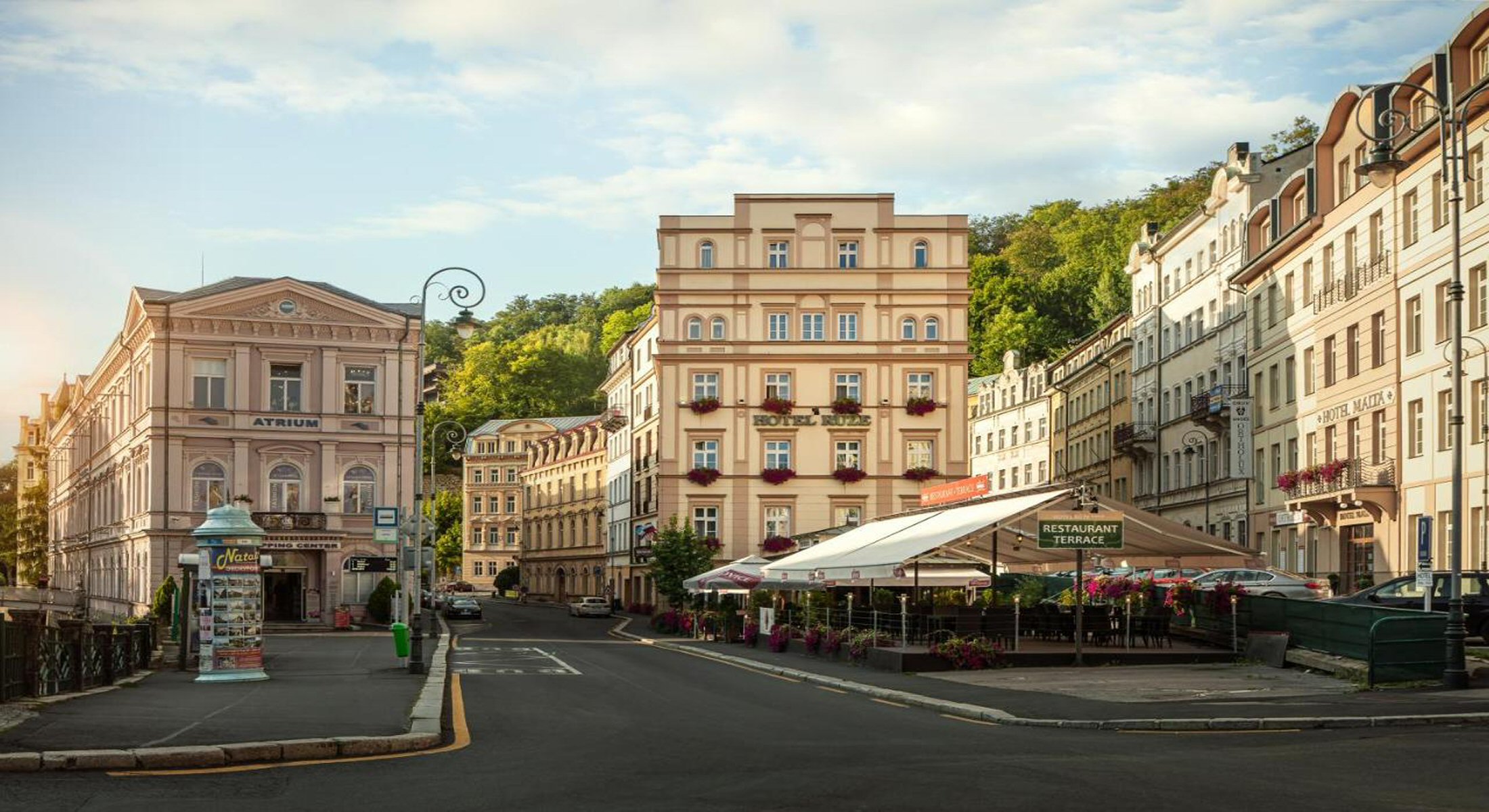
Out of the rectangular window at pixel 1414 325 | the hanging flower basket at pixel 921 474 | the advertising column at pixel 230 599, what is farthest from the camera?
the hanging flower basket at pixel 921 474

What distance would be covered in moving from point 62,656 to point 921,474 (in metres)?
58.2

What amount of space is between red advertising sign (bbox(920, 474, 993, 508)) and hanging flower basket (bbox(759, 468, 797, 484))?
3467cm

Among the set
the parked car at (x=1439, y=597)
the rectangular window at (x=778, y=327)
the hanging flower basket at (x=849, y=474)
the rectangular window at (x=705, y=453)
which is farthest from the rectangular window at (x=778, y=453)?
the parked car at (x=1439, y=597)

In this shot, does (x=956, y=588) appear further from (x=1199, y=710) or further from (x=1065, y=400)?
(x=1065, y=400)

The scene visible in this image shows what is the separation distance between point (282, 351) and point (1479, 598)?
50882mm

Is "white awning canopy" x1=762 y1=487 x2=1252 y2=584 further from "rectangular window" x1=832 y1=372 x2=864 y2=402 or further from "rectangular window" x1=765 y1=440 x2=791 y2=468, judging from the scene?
"rectangular window" x1=832 y1=372 x2=864 y2=402

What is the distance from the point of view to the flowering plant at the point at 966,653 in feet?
103

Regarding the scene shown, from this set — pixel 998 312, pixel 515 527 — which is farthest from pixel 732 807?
pixel 515 527

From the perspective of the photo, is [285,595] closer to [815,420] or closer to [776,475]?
[776,475]

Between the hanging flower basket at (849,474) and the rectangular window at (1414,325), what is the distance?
35847 mm

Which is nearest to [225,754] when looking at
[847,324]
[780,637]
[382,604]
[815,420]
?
[780,637]

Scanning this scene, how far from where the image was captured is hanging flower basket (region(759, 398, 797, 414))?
80812mm

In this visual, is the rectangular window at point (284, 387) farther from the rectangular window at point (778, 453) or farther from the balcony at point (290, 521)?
the rectangular window at point (778, 453)

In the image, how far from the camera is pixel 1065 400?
326ft
